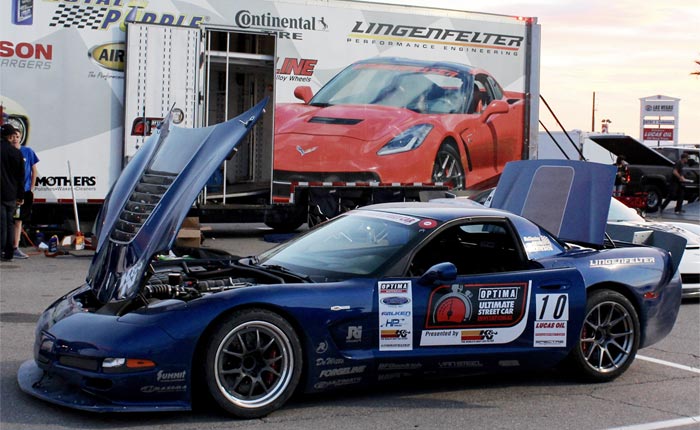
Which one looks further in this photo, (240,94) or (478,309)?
(240,94)

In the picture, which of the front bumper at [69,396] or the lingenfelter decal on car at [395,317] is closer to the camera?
the front bumper at [69,396]

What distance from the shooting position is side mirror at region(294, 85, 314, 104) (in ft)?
49.7

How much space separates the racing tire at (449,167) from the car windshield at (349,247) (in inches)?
378

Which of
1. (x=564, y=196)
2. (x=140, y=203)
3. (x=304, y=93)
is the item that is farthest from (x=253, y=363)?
(x=304, y=93)

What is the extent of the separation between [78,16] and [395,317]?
9.62 meters

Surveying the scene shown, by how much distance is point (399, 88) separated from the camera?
52.3 feet

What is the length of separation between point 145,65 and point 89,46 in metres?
0.83

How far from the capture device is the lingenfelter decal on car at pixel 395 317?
18.5 ft

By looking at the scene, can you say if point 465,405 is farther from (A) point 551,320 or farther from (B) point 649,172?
(B) point 649,172

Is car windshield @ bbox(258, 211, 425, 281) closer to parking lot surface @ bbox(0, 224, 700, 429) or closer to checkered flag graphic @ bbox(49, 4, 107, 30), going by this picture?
parking lot surface @ bbox(0, 224, 700, 429)

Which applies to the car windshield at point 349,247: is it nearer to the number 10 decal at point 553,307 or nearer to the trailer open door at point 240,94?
the number 10 decal at point 553,307

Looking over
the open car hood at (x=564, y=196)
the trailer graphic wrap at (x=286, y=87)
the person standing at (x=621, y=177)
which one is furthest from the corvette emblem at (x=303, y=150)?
the person standing at (x=621, y=177)

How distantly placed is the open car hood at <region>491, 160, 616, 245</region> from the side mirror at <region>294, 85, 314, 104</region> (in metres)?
7.59

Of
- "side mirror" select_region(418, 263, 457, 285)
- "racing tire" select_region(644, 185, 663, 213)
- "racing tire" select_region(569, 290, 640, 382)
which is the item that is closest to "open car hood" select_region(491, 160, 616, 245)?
"racing tire" select_region(569, 290, 640, 382)
